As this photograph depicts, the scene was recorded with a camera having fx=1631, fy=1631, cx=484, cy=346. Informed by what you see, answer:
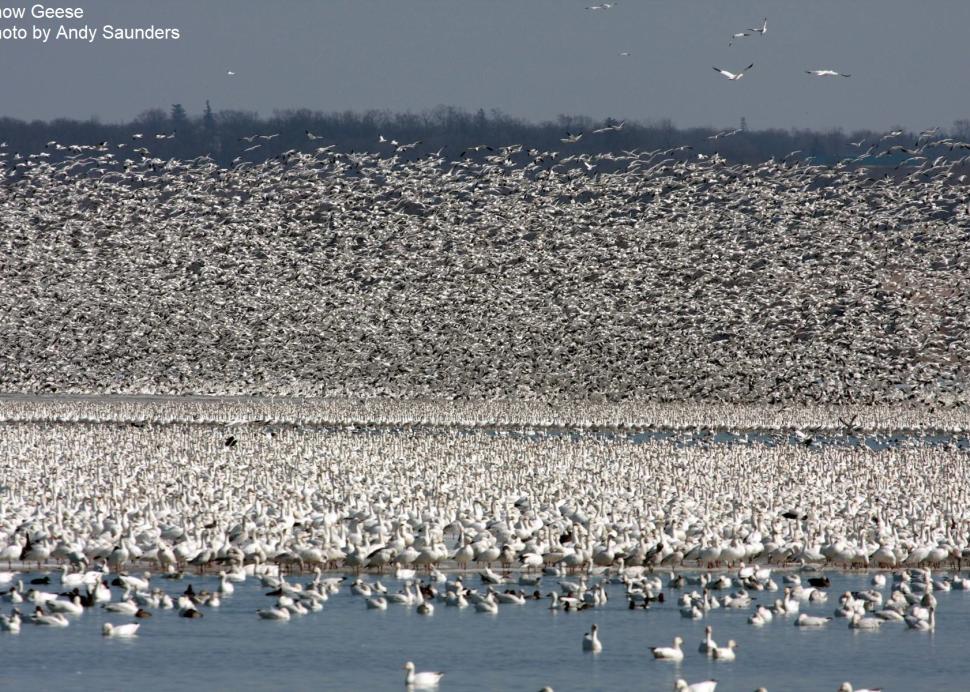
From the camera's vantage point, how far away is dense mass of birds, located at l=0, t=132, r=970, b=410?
70625mm

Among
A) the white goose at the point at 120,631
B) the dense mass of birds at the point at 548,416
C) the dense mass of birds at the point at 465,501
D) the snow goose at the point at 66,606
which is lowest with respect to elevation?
the dense mass of birds at the point at 548,416

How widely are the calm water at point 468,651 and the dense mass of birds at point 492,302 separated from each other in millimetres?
43949

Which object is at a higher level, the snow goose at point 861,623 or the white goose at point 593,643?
the white goose at point 593,643

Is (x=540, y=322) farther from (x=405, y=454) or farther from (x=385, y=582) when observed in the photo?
(x=385, y=582)

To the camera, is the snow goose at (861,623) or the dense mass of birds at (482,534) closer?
the snow goose at (861,623)

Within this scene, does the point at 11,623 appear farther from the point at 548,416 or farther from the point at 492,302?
the point at 492,302

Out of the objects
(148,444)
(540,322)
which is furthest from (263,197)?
(148,444)

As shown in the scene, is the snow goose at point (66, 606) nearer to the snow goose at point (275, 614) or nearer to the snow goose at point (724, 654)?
the snow goose at point (275, 614)

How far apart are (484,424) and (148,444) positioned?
47.6ft

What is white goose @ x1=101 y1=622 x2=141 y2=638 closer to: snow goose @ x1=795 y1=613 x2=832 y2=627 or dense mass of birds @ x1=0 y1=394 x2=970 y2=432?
snow goose @ x1=795 y1=613 x2=832 y2=627

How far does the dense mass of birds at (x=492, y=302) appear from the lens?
232ft

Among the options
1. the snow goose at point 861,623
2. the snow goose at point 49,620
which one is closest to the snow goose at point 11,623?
the snow goose at point 49,620

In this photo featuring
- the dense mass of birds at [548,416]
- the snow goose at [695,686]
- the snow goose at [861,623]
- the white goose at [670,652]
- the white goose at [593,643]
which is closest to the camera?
the snow goose at [695,686]

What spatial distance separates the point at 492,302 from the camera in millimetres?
82500
